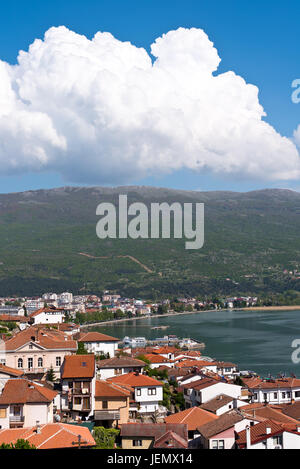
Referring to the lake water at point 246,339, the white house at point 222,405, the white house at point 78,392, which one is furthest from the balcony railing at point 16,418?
the lake water at point 246,339

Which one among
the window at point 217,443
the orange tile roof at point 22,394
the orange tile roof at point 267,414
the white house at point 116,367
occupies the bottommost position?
the orange tile roof at point 267,414

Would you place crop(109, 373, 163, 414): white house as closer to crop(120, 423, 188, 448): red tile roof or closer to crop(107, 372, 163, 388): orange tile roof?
crop(107, 372, 163, 388): orange tile roof

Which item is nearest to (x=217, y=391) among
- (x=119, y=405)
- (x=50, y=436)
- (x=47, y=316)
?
(x=119, y=405)

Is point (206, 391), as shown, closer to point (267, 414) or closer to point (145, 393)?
point (145, 393)

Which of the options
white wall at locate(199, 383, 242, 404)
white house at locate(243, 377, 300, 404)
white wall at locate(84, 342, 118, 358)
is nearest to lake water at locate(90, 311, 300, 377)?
white house at locate(243, 377, 300, 404)

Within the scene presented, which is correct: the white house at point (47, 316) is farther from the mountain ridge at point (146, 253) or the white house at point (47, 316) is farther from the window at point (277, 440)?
the mountain ridge at point (146, 253)

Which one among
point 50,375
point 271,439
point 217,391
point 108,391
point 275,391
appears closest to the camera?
point 271,439

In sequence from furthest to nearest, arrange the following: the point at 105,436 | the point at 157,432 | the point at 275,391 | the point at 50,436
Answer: the point at 275,391 → the point at 105,436 → the point at 157,432 → the point at 50,436
